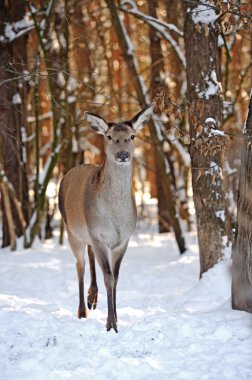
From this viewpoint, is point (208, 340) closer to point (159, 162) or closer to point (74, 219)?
point (74, 219)

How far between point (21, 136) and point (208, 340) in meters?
8.21

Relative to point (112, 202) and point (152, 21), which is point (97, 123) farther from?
point (152, 21)

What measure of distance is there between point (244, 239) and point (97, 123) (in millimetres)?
2117

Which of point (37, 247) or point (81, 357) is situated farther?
point (37, 247)

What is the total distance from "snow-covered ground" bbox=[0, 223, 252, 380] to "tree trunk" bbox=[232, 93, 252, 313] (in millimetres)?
191

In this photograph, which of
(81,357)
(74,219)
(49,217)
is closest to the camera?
(81,357)

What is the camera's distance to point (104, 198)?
23.5 ft

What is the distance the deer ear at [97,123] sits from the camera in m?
7.30

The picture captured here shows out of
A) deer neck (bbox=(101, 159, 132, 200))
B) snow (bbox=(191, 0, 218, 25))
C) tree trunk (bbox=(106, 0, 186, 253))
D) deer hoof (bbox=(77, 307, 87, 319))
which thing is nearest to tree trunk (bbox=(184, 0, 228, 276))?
snow (bbox=(191, 0, 218, 25))

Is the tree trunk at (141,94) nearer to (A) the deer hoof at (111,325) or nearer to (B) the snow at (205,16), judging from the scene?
(B) the snow at (205,16)

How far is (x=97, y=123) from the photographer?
7422 mm

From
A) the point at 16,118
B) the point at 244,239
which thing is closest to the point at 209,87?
the point at 244,239

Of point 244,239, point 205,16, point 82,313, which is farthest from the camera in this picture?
point 205,16

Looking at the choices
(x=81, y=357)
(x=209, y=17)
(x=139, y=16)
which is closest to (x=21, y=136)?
(x=139, y=16)
